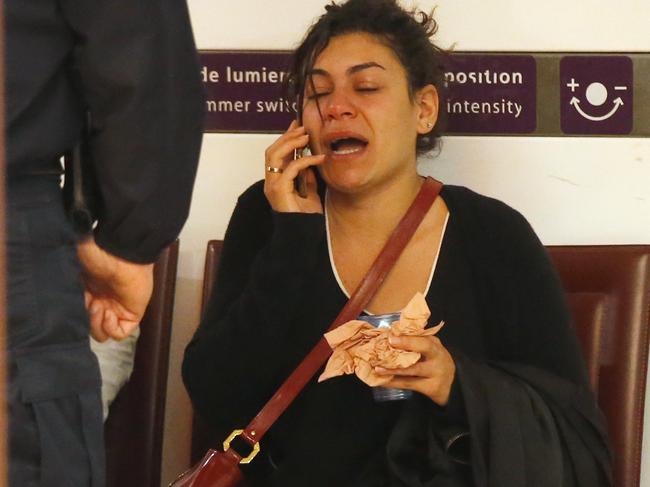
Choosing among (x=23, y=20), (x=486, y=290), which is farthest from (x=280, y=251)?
(x=23, y=20)

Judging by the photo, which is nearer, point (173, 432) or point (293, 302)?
point (293, 302)

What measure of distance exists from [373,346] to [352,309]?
Answer: 0.72 feet

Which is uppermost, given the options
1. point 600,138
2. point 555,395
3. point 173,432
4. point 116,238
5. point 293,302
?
point 600,138

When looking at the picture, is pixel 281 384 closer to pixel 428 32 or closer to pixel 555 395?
pixel 555 395

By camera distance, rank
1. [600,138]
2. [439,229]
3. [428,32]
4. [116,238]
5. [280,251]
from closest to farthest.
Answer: [116,238]
[280,251]
[439,229]
[428,32]
[600,138]

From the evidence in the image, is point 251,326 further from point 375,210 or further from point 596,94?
point 596,94

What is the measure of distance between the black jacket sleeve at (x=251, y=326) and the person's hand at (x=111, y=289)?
518 mm

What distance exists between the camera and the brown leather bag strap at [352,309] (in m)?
1.74

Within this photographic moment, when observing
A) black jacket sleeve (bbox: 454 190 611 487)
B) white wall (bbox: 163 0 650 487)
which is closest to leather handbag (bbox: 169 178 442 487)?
black jacket sleeve (bbox: 454 190 611 487)

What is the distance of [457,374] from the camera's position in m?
1.64

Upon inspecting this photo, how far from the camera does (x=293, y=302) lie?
69.4 inches

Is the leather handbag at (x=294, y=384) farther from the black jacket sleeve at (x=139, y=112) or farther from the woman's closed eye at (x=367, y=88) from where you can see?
the black jacket sleeve at (x=139, y=112)

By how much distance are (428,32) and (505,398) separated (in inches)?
27.0

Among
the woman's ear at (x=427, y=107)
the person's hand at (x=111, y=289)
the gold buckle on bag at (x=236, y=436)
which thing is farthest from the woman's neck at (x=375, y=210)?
the person's hand at (x=111, y=289)
